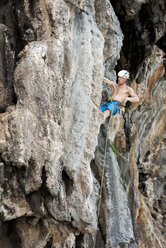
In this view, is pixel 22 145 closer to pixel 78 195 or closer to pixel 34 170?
pixel 34 170

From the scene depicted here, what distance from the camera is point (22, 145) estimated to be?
249 inches

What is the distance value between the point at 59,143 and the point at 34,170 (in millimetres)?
719

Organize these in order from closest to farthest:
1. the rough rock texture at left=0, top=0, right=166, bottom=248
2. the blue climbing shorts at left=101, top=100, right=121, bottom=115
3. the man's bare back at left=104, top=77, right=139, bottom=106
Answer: the rough rock texture at left=0, top=0, right=166, bottom=248 → the blue climbing shorts at left=101, top=100, right=121, bottom=115 → the man's bare back at left=104, top=77, right=139, bottom=106

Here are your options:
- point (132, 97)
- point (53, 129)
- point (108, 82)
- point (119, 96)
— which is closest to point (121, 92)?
point (119, 96)

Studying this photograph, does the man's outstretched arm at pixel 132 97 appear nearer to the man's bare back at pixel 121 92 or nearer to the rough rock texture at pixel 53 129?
the man's bare back at pixel 121 92

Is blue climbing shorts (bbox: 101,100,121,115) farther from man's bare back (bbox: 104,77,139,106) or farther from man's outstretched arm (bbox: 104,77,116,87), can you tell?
man's outstretched arm (bbox: 104,77,116,87)

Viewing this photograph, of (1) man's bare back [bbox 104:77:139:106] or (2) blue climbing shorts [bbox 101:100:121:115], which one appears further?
(1) man's bare back [bbox 104:77:139:106]

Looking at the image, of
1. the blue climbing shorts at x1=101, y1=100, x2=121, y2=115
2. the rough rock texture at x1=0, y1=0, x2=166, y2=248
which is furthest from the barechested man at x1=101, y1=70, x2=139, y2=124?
the rough rock texture at x1=0, y1=0, x2=166, y2=248

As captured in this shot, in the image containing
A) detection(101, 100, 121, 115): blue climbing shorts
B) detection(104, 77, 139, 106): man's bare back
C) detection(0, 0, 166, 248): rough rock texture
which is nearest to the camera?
detection(0, 0, 166, 248): rough rock texture

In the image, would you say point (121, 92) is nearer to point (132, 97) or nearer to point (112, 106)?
point (132, 97)

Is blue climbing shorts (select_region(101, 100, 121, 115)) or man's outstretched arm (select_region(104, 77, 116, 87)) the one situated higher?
man's outstretched arm (select_region(104, 77, 116, 87))

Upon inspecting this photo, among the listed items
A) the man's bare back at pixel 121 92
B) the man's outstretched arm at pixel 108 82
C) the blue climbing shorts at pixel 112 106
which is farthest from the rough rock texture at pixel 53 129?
the man's bare back at pixel 121 92

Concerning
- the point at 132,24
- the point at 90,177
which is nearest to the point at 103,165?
the point at 90,177

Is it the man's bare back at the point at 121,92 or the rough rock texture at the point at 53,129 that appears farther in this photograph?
the man's bare back at the point at 121,92
